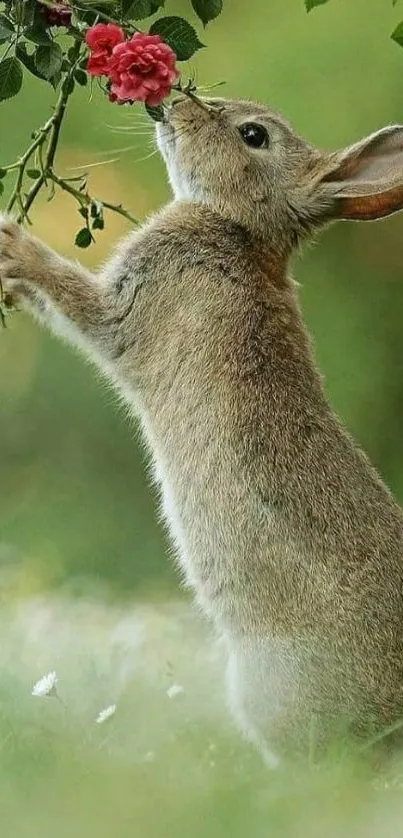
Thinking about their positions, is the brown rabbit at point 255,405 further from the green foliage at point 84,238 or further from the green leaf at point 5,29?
the green leaf at point 5,29

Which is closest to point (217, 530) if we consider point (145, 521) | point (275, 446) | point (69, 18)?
point (275, 446)

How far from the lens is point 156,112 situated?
1.69 meters

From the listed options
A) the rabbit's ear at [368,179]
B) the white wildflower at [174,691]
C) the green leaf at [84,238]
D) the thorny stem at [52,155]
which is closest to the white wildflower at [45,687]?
the white wildflower at [174,691]

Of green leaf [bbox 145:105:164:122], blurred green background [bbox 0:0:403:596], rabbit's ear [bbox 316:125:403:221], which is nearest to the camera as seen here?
green leaf [bbox 145:105:164:122]

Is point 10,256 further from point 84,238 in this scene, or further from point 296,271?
point 296,271

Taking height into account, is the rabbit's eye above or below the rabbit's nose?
below

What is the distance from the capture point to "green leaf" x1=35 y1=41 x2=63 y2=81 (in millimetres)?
1595

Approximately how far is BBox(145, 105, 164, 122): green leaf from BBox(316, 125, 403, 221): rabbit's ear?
0.23 metres

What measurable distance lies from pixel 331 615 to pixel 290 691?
10 cm

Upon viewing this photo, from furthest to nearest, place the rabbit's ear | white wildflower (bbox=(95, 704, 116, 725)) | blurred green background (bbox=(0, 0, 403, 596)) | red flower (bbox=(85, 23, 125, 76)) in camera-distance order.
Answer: blurred green background (bbox=(0, 0, 403, 596)) → white wildflower (bbox=(95, 704, 116, 725)) → the rabbit's ear → red flower (bbox=(85, 23, 125, 76))

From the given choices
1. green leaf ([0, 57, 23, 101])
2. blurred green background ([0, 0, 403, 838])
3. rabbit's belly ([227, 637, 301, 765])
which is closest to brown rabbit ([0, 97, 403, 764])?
rabbit's belly ([227, 637, 301, 765])

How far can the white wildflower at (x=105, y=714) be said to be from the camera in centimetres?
187

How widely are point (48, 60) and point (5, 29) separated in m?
0.06

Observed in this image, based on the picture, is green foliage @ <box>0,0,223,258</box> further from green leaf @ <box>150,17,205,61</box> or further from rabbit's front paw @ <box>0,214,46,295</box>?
rabbit's front paw @ <box>0,214,46,295</box>
